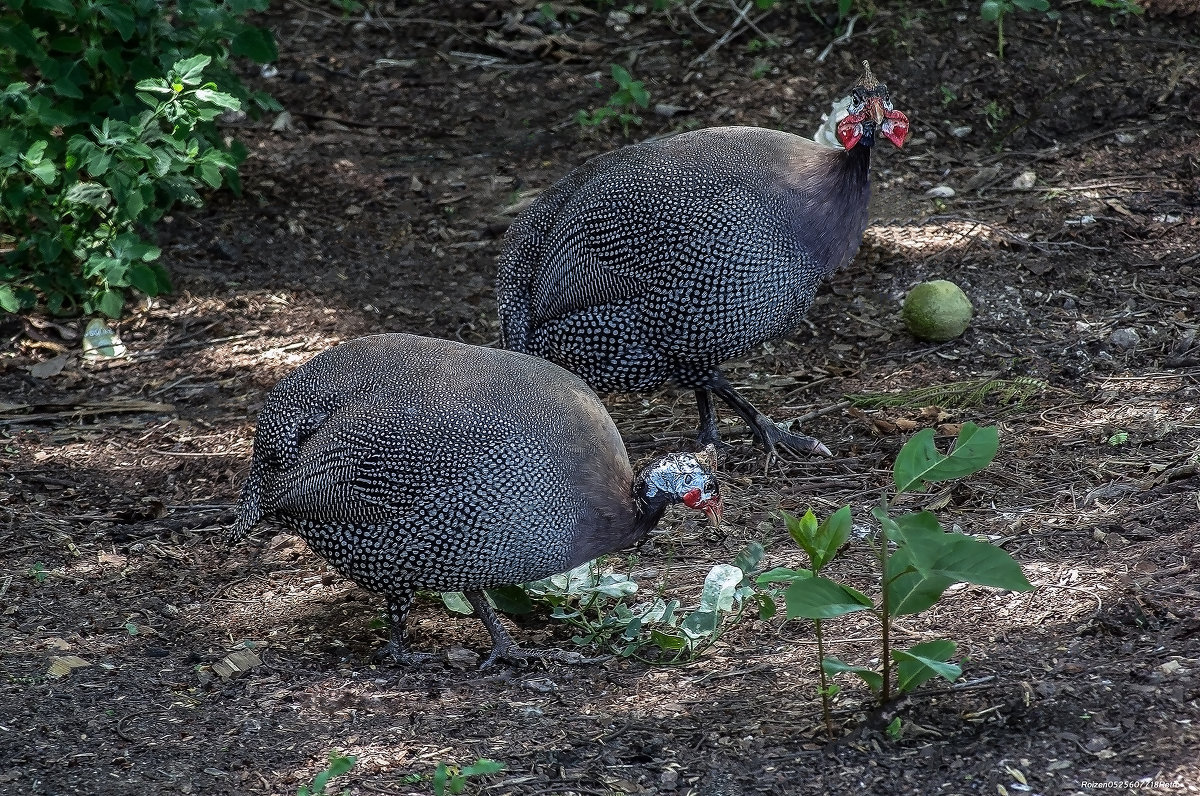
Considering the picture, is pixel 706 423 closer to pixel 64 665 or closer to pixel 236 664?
pixel 236 664

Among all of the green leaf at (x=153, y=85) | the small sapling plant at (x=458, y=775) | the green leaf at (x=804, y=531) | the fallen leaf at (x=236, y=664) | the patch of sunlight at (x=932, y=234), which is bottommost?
the fallen leaf at (x=236, y=664)

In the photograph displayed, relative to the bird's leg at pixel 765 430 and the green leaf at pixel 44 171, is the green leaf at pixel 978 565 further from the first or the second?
the green leaf at pixel 44 171

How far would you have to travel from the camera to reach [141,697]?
376cm

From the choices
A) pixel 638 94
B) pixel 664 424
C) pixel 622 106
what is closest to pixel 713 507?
pixel 664 424

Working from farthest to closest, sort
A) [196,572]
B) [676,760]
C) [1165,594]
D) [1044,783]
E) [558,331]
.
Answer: [558,331] < [196,572] < [1165,594] < [676,760] < [1044,783]

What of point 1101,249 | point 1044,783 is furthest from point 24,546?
point 1101,249

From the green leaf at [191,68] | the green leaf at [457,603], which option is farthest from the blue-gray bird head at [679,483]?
the green leaf at [191,68]

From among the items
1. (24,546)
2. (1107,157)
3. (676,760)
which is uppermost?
(1107,157)

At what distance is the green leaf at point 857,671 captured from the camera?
305 centimetres

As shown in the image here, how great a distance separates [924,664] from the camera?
118 inches

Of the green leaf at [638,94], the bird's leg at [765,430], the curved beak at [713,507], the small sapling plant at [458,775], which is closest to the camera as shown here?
the small sapling plant at [458,775]

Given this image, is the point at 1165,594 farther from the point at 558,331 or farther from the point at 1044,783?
the point at 558,331

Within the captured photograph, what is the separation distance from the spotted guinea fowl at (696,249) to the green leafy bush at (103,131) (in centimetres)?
166

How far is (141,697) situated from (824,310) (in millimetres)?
3700
